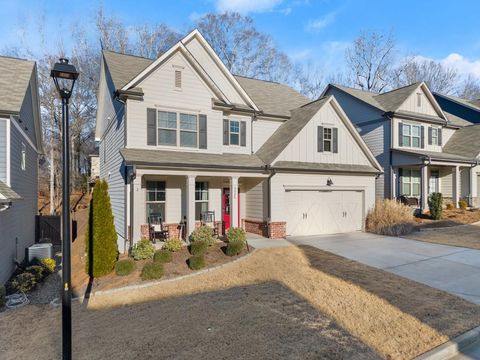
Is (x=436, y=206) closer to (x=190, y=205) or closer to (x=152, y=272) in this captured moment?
(x=190, y=205)

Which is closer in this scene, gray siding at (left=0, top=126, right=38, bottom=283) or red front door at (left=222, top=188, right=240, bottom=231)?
gray siding at (left=0, top=126, right=38, bottom=283)

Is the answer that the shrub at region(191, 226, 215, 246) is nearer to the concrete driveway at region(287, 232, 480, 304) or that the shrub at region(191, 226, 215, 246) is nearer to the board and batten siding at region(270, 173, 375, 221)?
the board and batten siding at region(270, 173, 375, 221)

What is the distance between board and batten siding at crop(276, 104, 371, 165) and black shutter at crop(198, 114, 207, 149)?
3285 millimetres

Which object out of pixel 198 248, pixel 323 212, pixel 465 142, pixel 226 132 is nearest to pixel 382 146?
pixel 465 142

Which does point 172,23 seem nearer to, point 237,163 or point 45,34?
point 45,34

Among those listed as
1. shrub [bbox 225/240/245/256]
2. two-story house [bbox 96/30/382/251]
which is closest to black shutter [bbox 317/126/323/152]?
two-story house [bbox 96/30/382/251]

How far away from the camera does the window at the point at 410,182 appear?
69.7ft

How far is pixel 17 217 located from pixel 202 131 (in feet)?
23.8

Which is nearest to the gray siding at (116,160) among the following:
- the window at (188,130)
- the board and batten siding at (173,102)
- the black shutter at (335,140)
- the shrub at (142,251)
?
the board and batten siding at (173,102)

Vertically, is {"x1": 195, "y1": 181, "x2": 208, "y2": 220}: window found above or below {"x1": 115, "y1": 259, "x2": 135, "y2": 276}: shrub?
above

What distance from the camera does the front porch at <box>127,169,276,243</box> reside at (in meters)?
11.8

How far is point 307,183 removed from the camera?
1495 cm

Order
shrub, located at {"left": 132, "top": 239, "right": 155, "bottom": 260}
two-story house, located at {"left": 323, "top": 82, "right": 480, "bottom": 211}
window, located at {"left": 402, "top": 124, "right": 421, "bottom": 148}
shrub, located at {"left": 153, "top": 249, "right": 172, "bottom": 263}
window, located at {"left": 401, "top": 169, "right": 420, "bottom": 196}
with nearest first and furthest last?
shrub, located at {"left": 153, "top": 249, "right": 172, "bottom": 263}, shrub, located at {"left": 132, "top": 239, "right": 155, "bottom": 260}, two-story house, located at {"left": 323, "top": 82, "right": 480, "bottom": 211}, window, located at {"left": 402, "top": 124, "right": 421, "bottom": 148}, window, located at {"left": 401, "top": 169, "right": 420, "bottom": 196}

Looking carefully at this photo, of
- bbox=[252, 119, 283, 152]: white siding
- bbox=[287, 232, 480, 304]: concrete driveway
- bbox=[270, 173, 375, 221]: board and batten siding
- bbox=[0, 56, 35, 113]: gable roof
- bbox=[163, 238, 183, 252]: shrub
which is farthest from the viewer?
bbox=[252, 119, 283, 152]: white siding
